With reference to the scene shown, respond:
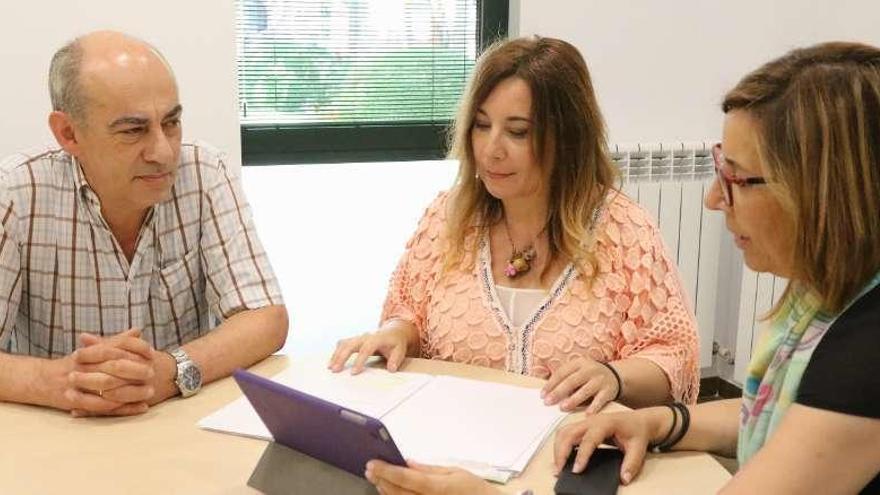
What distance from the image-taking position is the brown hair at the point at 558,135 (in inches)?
75.8

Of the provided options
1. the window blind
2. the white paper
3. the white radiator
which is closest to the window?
the window blind

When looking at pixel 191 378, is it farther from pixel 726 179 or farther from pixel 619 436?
pixel 726 179

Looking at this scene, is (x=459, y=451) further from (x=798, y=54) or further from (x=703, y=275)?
(x=703, y=275)

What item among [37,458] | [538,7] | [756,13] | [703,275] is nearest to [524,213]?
[37,458]

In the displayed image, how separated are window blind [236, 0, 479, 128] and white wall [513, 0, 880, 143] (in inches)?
12.3

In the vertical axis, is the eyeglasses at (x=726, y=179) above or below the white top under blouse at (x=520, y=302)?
above

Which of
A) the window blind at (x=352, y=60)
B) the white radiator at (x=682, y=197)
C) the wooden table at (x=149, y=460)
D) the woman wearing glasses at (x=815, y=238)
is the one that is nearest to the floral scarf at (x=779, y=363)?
the woman wearing glasses at (x=815, y=238)

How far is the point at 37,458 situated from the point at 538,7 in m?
2.33

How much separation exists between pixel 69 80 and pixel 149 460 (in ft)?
2.75

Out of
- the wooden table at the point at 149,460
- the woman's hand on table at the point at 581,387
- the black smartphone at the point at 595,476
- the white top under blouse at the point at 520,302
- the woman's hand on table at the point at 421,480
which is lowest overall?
the wooden table at the point at 149,460

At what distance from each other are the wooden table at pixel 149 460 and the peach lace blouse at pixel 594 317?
14.3 inches

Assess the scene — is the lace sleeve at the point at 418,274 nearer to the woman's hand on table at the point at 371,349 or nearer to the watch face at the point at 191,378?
the woman's hand on table at the point at 371,349

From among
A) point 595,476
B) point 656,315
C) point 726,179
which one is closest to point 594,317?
point 656,315

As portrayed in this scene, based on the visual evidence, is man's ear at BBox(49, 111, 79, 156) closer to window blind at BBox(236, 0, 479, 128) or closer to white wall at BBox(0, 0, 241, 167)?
white wall at BBox(0, 0, 241, 167)
